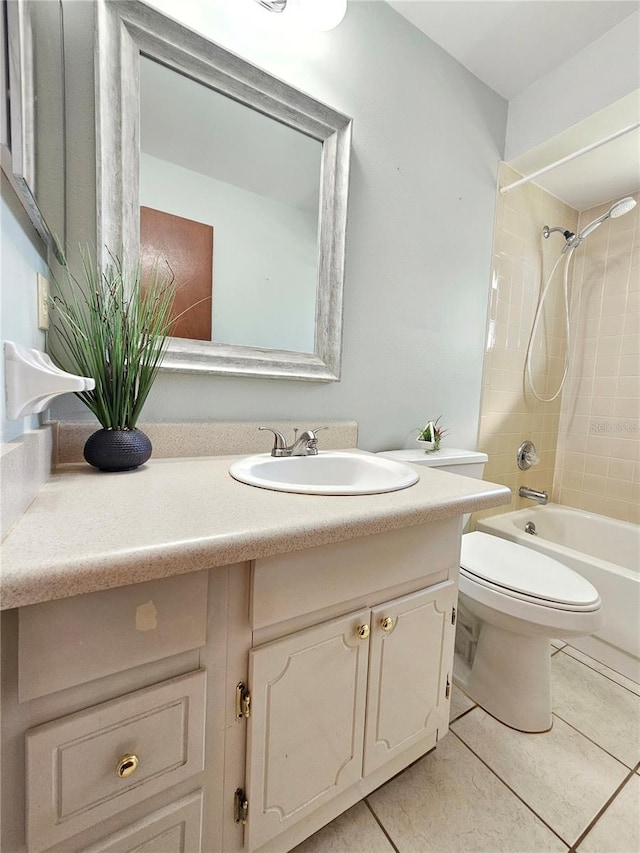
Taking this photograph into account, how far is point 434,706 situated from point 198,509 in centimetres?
81

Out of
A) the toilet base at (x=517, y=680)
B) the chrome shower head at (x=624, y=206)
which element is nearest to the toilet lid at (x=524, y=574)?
the toilet base at (x=517, y=680)

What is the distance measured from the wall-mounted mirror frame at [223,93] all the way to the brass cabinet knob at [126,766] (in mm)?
788

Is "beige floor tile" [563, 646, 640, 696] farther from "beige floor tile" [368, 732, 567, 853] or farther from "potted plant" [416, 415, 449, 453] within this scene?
"potted plant" [416, 415, 449, 453]

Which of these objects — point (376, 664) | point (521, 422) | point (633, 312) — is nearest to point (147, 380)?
point (376, 664)

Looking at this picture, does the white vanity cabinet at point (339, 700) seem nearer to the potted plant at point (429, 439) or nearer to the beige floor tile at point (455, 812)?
the beige floor tile at point (455, 812)

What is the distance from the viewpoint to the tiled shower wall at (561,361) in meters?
1.84

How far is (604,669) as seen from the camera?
1.44 metres

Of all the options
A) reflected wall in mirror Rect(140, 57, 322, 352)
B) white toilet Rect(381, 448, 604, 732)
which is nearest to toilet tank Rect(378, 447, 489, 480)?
white toilet Rect(381, 448, 604, 732)

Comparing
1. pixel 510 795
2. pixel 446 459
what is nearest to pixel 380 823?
pixel 510 795

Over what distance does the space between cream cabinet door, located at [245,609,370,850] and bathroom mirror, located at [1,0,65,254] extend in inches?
35.1

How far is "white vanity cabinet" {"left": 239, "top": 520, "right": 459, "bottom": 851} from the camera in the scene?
0.63m

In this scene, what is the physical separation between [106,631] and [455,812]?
3.30ft

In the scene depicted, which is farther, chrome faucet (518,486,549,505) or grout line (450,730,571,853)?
chrome faucet (518,486,549,505)

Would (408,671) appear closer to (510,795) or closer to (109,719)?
(510,795)
